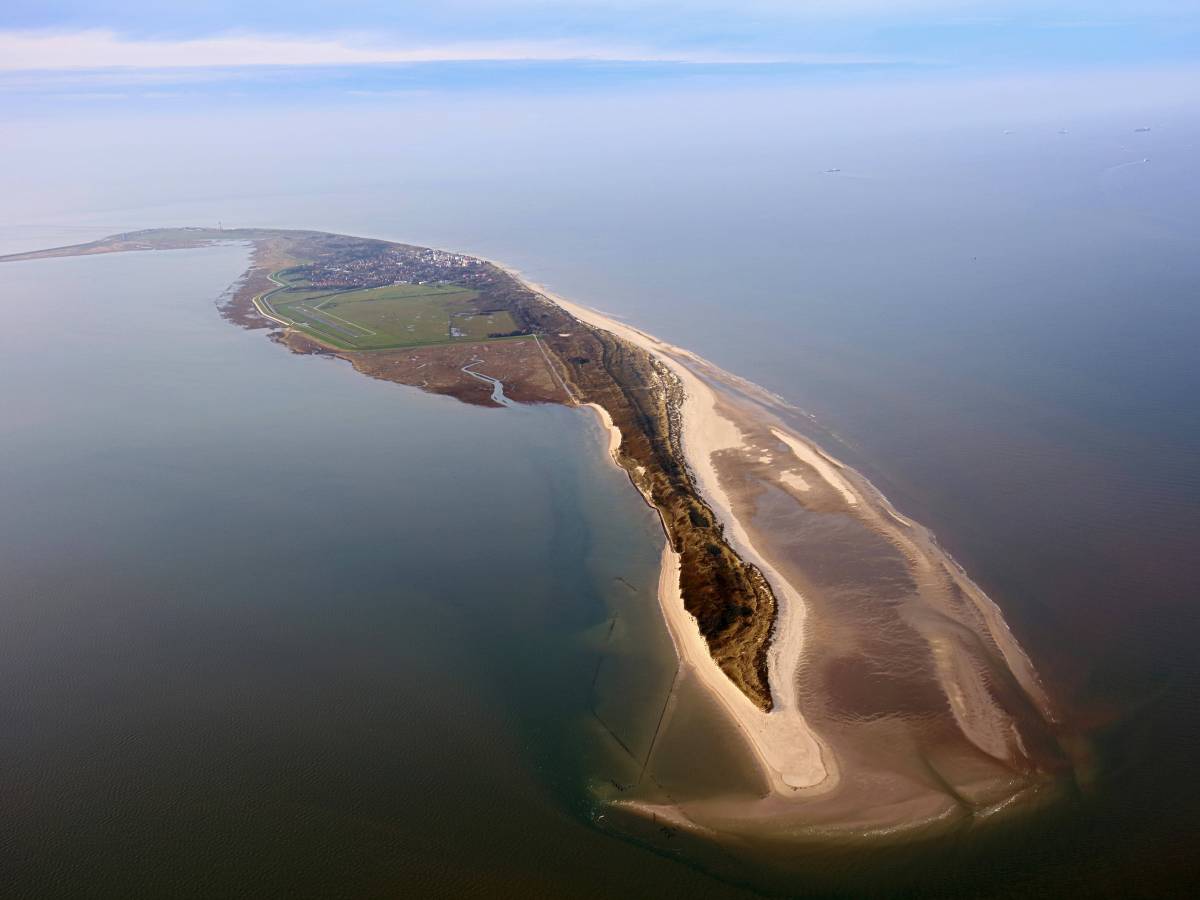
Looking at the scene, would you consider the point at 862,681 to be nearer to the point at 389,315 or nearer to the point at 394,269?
the point at 389,315

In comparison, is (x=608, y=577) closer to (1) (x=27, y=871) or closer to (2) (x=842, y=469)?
(2) (x=842, y=469)

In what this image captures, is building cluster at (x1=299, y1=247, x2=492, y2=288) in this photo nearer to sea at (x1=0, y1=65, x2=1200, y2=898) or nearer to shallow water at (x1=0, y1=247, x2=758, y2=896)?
sea at (x1=0, y1=65, x2=1200, y2=898)

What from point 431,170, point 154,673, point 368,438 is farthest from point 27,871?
point 431,170

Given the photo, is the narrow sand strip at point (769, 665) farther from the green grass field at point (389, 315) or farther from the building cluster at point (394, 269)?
the building cluster at point (394, 269)

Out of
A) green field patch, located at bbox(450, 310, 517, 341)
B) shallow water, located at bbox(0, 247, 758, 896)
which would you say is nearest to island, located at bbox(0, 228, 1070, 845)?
shallow water, located at bbox(0, 247, 758, 896)

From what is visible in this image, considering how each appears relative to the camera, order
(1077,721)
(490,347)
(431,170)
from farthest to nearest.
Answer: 1. (431,170)
2. (490,347)
3. (1077,721)

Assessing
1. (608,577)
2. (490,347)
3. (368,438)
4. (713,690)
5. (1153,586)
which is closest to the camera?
(713,690)
